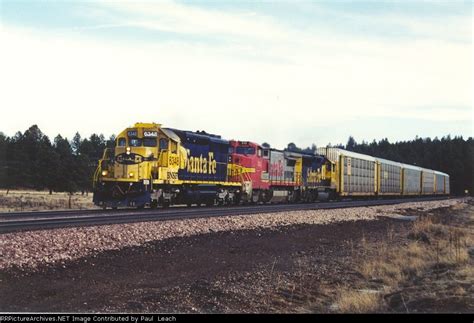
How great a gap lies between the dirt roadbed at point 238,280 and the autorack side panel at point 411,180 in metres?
50.6

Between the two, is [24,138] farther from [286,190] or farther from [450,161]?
[450,161]

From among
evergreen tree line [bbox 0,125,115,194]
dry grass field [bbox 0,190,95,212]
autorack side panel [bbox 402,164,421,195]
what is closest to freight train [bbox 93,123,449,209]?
dry grass field [bbox 0,190,95,212]

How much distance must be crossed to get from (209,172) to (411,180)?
44.3 meters

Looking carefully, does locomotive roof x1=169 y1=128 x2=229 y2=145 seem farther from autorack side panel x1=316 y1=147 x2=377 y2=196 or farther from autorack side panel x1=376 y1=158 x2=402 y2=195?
autorack side panel x1=376 y1=158 x2=402 y2=195

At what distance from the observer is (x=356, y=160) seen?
51406 mm

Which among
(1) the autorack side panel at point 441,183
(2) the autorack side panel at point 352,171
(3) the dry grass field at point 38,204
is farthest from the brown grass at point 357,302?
(1) the autorack side panel at point 441,183

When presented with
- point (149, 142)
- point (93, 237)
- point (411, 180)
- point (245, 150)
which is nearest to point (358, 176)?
point (411, 180)

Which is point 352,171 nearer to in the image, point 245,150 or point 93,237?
point 245,150

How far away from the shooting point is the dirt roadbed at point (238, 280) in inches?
353

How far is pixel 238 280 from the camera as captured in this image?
37.1 feet

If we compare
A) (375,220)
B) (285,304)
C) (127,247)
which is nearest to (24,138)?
(375,220)

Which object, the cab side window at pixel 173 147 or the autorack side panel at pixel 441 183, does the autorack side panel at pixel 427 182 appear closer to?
the autorack side panel at pixel 441 183

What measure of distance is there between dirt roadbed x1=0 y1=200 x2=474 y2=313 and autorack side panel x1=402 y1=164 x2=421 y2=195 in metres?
50.6

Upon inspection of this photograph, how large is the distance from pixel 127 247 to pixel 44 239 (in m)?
1.94
